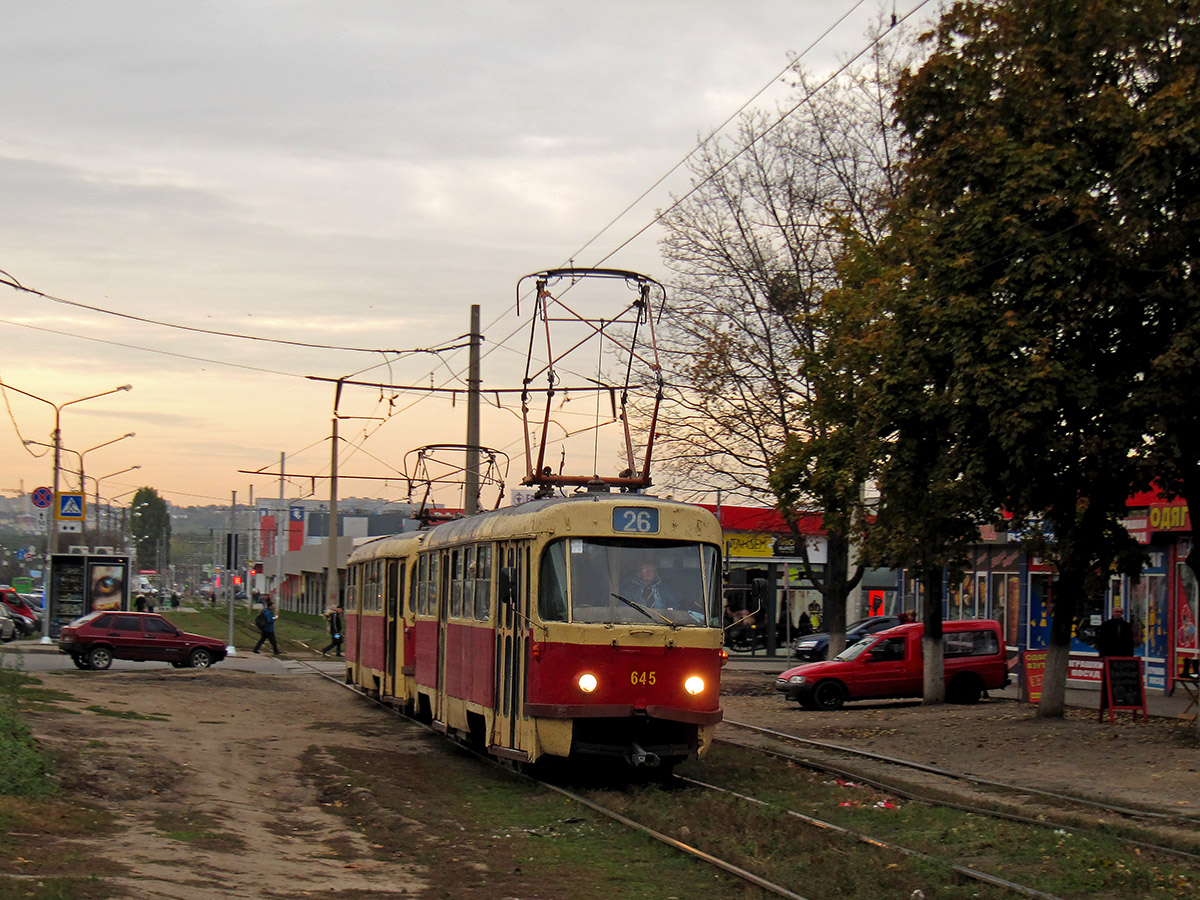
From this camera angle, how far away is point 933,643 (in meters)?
26.9

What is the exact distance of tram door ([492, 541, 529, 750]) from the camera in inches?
580

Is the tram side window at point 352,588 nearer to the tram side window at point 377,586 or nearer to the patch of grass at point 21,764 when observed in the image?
the tram side window at point 377,586

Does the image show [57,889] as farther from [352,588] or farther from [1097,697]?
[1097,697]

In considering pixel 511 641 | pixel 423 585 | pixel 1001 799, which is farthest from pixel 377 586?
pixel 1001 799

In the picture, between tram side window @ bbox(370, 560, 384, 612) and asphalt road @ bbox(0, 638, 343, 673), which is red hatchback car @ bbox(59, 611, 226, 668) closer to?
asphalt road @ bbox(0, 638, 343, 673)

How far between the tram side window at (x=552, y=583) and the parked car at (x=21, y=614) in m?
44.5

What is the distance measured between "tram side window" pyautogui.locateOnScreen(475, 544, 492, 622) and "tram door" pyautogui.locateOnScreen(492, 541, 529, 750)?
572 millimetres

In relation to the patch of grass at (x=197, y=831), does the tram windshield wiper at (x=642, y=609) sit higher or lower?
higher

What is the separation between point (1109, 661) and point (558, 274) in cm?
1036

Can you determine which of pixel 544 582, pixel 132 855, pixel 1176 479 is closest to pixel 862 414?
pixel 1176 479

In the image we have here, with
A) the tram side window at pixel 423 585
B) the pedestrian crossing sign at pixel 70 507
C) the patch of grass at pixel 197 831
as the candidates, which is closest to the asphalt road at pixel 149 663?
the pedestrian crossing sign at pixel 70 507

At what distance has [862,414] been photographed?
69.1 ft

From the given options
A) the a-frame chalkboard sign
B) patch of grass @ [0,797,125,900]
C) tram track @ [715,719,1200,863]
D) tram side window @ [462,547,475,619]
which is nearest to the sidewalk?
the a-frame chalkboard sign

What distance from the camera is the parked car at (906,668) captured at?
2720 cm
